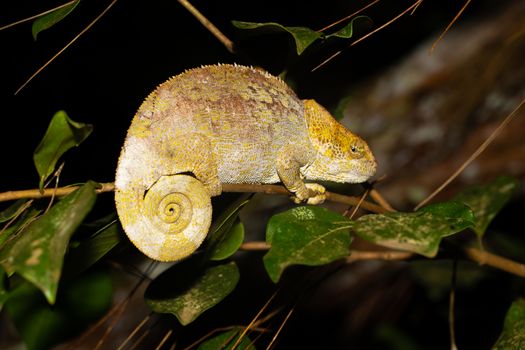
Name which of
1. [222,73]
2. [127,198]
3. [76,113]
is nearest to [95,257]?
[127,198]

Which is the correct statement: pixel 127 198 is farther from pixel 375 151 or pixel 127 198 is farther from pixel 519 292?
pixel 519 292

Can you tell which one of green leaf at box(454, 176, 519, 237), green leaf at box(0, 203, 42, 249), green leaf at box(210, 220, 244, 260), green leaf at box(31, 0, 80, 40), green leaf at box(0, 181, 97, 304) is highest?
green leaf at box(31, 0, 80, 40)

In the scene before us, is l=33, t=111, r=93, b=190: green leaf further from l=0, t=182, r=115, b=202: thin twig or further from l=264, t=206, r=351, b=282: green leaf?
l=264, t=206, r=351, b=282: green leaf

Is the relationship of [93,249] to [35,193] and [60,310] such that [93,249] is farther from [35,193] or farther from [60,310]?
[60,310]

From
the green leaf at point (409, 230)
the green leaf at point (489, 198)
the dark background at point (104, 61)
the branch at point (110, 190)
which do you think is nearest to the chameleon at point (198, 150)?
the branch at point (110, 190)

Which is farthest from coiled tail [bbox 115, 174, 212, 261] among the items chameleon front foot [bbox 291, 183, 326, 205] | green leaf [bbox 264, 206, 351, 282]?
chameleon front foot [bbox 291, 183, 326, 205]
